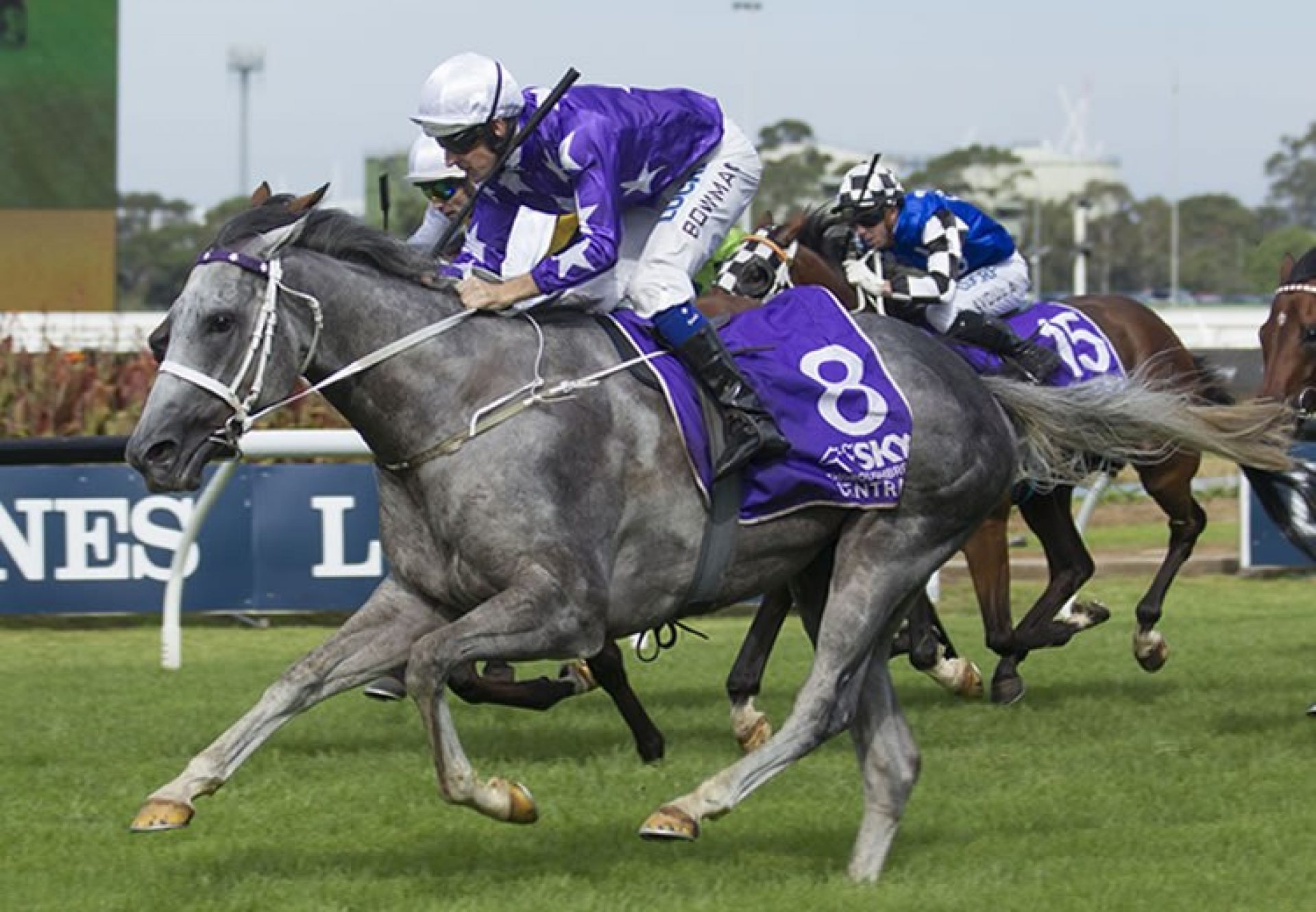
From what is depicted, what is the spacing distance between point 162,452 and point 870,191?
3.69 metres

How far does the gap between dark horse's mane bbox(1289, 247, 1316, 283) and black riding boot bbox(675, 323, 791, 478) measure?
3.05 meters

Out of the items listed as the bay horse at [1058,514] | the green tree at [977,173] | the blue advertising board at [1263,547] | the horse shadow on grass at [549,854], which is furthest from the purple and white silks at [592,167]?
the green tree at [977,173]

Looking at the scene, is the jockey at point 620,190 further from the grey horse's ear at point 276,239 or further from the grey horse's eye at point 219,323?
the grey horse's eye at point 219,323

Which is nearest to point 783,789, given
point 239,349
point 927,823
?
point 927,823

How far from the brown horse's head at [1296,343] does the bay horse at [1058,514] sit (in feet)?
1.12

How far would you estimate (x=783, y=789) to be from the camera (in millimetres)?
6031

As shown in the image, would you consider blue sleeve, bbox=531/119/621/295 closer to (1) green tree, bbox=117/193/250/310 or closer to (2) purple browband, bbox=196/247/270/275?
(2) purple browband, bbox=196/247/270/275

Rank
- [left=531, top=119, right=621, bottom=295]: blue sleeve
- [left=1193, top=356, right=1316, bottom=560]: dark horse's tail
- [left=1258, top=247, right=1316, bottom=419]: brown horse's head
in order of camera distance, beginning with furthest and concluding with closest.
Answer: [left=1258, top=247, right=1316, bottom=419]: brown horse's head
[left=1193, top=356, right=1316, bottom=560]: dark horse's tail
[left=531, top=119, right=621, bottom=295]: blue sleeve

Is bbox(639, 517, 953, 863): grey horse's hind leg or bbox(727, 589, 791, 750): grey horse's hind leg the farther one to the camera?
bbox(727, 589, 791, 750): grey horse's hind leg

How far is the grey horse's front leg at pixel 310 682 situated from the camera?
14.9 ft

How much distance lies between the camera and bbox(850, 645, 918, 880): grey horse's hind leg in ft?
16.4

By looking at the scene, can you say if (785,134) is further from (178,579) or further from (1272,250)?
(178,579)

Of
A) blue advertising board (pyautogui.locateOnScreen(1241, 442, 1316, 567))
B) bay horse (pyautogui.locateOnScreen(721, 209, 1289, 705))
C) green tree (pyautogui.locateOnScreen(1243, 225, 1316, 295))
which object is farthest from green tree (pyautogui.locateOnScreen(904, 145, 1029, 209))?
bay horse (pyautogui.locateOnScreen(721, 209, 1289, 705))

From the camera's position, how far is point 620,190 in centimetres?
540
